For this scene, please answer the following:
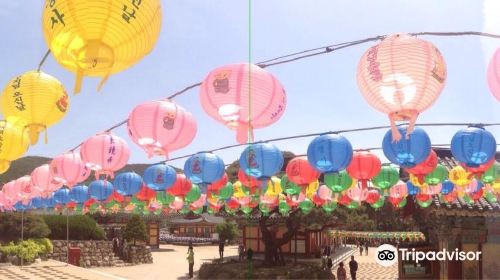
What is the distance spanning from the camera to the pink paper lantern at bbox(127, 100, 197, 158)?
656 centimetres

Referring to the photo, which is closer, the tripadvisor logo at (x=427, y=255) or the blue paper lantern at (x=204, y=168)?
the blue paper lantern at (x=204, y=168)

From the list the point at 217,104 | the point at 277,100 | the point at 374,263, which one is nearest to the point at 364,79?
the point at 277,100

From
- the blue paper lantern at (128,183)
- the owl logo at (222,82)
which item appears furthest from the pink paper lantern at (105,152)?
the blue paper lantern at (128,183)

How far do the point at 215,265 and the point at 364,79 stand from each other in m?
20.0

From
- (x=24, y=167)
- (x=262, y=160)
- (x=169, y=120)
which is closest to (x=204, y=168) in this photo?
(x=262, y=160)

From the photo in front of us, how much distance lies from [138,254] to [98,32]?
3007 cm

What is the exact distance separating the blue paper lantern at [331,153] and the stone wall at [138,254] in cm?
2567

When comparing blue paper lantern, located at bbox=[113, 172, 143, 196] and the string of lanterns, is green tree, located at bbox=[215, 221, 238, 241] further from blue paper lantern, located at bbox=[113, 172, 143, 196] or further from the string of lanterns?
the string of lanterns

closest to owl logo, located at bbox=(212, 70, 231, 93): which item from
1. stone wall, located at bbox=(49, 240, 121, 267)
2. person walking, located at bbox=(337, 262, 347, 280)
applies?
person walking, located at bbox=(337, 262, 347, 280)

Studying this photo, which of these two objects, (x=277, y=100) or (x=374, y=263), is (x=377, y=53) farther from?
(x=374, y=263)

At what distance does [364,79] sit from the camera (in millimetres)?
5121

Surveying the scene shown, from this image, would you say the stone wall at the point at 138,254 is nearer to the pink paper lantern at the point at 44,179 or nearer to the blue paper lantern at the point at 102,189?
the blue paper lantern at the point at 102,189

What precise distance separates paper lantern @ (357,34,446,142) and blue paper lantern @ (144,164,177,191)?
7069 millimetres

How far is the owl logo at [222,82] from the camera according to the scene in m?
5.58
